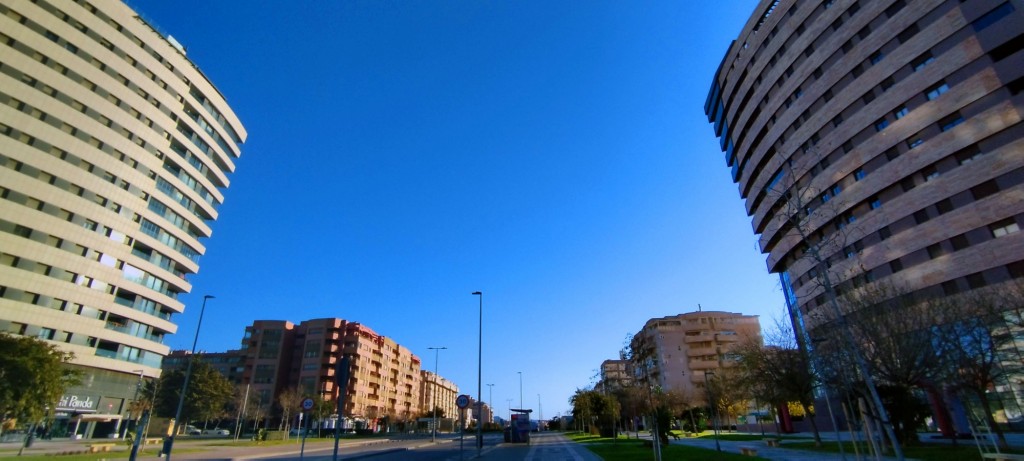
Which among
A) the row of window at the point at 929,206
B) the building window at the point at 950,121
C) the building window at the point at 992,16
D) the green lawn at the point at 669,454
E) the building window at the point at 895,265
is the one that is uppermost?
the building window at the point at 992,16

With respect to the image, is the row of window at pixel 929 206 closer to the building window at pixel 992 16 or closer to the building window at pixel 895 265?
the building window at pixel 895 265

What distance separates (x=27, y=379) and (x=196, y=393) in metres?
31.4

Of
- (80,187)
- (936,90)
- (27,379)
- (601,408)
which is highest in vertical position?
(936,90)

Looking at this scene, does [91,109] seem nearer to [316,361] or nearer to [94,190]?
[94,190]

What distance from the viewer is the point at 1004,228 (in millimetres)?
31312

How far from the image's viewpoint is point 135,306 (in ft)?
169

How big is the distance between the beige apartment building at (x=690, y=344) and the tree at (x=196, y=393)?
212ft

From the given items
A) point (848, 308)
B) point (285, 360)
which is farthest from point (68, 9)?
point (848, 308)

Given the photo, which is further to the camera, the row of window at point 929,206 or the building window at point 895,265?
the building window at point 895,265

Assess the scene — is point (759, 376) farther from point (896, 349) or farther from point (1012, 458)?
point (1012, 458)

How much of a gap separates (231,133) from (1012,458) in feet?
268

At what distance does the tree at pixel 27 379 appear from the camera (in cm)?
2629

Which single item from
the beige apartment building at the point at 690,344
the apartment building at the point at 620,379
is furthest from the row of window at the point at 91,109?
the beige apartment building at the point at 690,344

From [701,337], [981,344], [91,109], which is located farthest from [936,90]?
[91,109]
